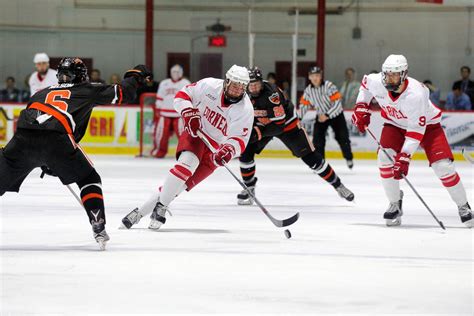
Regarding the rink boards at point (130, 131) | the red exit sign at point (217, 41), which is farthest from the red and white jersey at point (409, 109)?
the red exit sign at point (217, 41)

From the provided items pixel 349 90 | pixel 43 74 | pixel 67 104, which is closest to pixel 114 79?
pixel 43 74

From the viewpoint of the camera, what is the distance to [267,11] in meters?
14.9

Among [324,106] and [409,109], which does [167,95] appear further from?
[409,109]

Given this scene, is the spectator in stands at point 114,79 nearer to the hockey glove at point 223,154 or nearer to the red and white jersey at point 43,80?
the red and white jersey at point 43,80

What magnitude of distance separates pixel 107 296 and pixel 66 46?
11.7m

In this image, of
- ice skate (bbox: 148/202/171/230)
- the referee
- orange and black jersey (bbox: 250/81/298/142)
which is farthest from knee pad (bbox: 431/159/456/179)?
the referee

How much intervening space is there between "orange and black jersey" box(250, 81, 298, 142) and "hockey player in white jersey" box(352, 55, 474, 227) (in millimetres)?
962

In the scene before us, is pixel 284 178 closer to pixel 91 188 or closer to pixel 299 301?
pixel 91 188

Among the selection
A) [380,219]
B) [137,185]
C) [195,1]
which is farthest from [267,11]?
[380,219]

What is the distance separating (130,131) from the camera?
13.1m

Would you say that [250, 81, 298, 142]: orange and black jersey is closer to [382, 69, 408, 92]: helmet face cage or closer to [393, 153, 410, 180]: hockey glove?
[382, 69, 408, 92]: helmet face cage

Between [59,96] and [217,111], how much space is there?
1.25 metres

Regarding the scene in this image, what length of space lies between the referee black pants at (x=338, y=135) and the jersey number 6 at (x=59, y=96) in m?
6.04

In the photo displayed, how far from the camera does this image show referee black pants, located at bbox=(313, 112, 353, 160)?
10.7 meters
